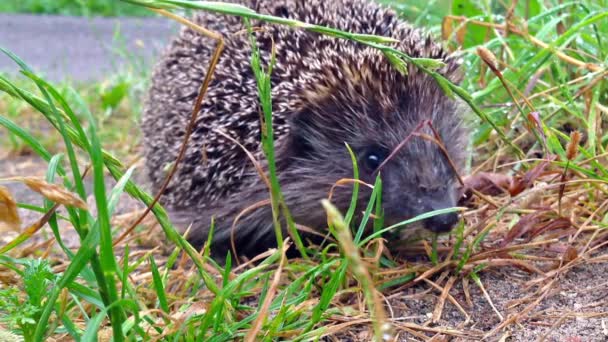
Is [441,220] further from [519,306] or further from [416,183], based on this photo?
[519,306]

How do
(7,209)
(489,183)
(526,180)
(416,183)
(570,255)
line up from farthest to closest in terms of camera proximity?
(489,183), (416,183), (526,180), (570,255), (7,209)

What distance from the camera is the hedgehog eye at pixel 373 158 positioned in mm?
3055

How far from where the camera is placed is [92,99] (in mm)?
6836

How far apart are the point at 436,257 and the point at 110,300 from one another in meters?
1.28

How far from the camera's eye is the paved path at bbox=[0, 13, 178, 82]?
9.92 metres

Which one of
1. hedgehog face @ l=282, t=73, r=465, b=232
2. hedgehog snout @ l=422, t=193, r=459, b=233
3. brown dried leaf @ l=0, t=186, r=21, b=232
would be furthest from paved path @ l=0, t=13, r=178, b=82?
brown dried leaf @ l=0, t=186, r=21, b=232

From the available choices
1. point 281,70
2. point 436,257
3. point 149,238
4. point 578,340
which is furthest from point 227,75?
point 578,340

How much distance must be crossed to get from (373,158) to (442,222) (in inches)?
22.6

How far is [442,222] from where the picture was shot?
2592 mm

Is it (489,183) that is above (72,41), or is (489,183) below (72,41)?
above

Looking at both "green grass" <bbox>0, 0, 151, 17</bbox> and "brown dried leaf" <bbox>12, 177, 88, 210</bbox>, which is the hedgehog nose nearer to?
"brown dried leaf" <bbox>12, 177, 88, 210</bbox>

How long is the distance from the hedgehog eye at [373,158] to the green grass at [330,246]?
0.61ft

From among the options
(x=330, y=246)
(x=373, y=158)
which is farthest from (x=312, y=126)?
(x=330, y=246)

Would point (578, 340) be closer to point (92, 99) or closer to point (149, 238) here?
point (149, 238)
